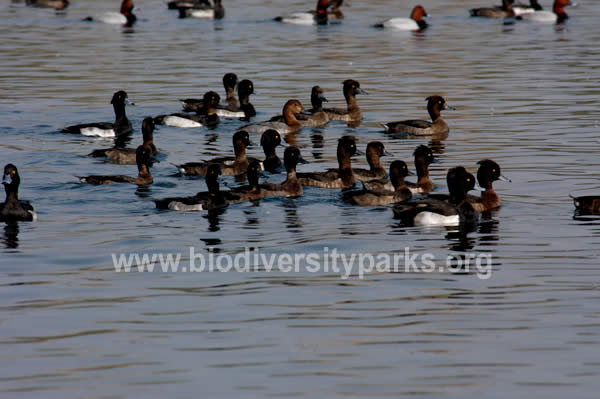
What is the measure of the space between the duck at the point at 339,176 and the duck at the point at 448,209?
2533 millimetres

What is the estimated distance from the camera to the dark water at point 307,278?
382 inches

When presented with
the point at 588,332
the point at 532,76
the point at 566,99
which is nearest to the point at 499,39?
the point at 532,76

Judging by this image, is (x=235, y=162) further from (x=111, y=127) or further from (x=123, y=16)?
(x=123, y=16)

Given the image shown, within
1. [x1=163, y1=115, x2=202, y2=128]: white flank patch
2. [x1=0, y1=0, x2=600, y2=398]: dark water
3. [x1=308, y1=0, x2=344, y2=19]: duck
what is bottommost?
[x1=0, y1=0, x2=600, y2=398]: dark water

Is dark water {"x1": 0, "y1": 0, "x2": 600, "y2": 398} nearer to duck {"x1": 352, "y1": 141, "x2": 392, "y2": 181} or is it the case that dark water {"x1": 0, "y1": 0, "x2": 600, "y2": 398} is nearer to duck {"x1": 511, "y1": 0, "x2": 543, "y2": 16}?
duck {"x1": 352, "y1": 141, "x2": 392, "y2": 181}

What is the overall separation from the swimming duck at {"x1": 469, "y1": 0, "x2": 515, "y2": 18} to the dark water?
19.1 meters

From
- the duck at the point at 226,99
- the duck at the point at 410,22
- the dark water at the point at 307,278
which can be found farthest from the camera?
the duck at the point at 410,22

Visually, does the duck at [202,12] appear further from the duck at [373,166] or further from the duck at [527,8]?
the duck at [373,166]

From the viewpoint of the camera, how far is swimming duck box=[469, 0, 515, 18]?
2028 inches

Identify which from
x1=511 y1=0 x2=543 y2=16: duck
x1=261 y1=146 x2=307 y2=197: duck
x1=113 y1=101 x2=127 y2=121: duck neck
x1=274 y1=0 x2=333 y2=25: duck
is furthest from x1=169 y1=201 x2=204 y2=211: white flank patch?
x1=511 y1=0 x2=543 y2=16: duck

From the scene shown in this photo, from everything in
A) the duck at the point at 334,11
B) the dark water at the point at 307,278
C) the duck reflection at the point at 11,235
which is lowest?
the duck reflection at the point at 11,235

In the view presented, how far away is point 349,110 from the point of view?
27.7 metres

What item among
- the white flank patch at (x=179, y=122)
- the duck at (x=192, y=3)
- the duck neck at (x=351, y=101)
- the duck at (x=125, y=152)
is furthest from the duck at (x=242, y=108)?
the duck at (x=192, y=3)

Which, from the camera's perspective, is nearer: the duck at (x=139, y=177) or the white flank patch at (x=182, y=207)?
the white flank patch at (x=182, y=207)
